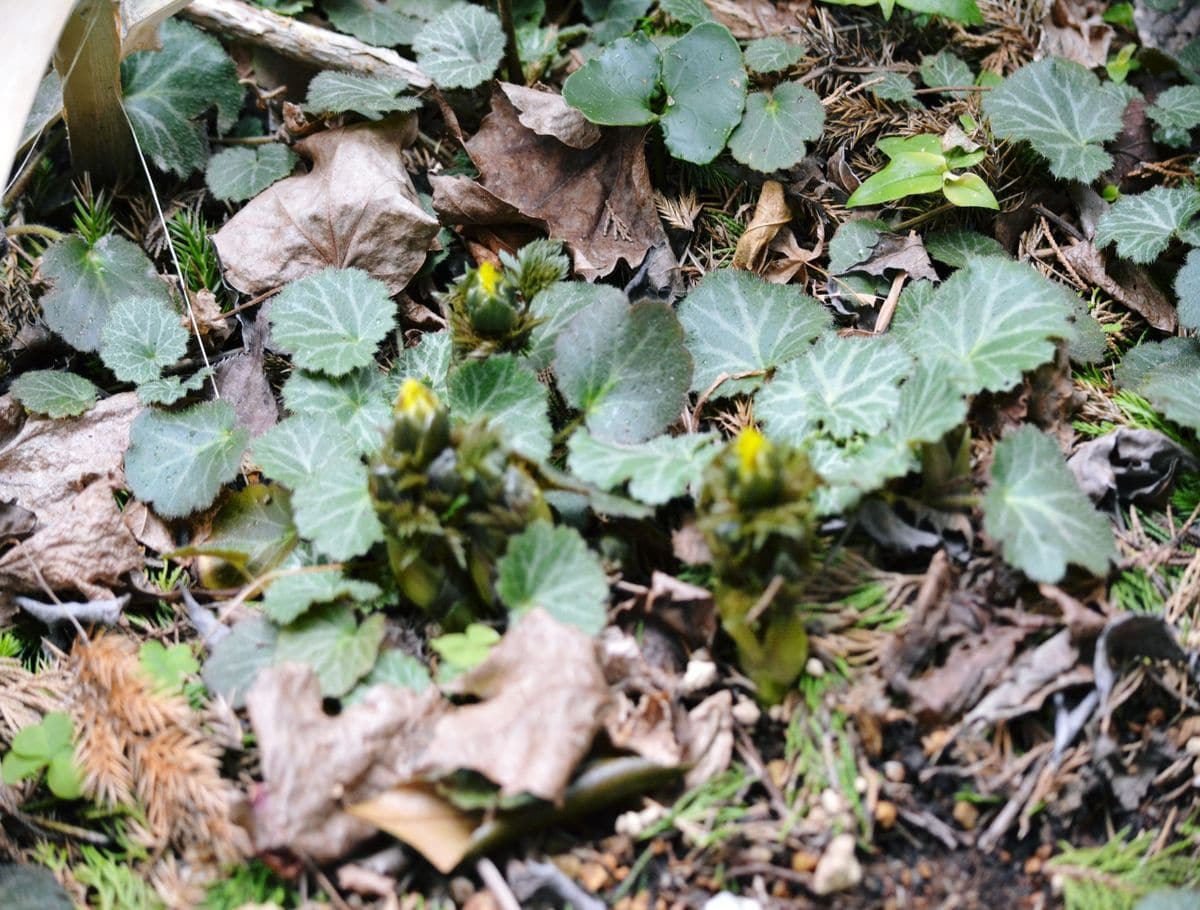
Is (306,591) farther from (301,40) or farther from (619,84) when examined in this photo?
(301,40)

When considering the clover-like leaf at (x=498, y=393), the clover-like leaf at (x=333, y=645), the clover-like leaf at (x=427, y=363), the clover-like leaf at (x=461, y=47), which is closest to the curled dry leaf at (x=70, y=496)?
the clover-like leaf at (x=333, y=645)

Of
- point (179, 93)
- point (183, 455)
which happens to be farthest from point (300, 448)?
point (179, 93)

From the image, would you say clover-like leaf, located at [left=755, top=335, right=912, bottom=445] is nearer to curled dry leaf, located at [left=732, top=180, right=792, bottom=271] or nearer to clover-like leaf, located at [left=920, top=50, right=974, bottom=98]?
curled dry leaf, located at [left=732, top=180, right=792, bottom=271]

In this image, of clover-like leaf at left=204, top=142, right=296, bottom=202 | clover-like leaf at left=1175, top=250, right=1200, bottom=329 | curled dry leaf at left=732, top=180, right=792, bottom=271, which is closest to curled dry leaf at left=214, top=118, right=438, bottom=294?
clover-like leaf at left=204, top=142, right=296, bottom=202

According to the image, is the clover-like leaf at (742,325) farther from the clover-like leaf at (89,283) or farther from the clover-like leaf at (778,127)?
the clover-like leaf at (89,283)

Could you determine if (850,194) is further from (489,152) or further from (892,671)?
(892,671)

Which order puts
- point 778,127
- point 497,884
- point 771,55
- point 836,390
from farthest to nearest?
point 771,55 < point 778,127 < point 836,390 < point 497,884
